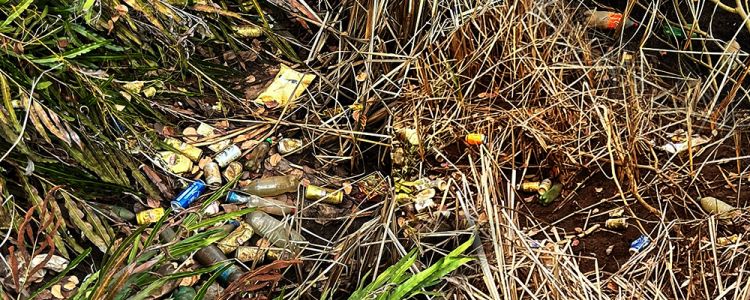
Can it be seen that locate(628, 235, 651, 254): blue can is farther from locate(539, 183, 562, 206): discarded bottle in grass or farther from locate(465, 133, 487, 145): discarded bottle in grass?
locate(465, 133, 487, 145): discarded bottle in grass

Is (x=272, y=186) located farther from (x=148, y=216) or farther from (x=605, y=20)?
(x=605, y=20)

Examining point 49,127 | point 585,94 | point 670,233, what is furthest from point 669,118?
point 49,127

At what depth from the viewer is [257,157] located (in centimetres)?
242

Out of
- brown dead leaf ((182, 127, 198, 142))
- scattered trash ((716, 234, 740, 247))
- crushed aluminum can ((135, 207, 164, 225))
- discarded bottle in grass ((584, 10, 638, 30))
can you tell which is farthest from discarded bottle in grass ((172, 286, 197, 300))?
discarded bottle in grass ((584, 10, 638, 30))

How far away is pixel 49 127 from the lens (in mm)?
1899

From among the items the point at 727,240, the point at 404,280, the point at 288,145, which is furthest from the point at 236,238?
the point at 727,240

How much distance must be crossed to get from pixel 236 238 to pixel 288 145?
42 cm

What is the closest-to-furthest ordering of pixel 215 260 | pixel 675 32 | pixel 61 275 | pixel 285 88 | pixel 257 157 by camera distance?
pixel 61 275
pixel 215 260
pixel 257 157
pixel 285 88
pixel 675 32

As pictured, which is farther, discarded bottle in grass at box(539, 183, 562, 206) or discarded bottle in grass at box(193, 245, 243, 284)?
discarded bottle in grass at box(539, 183, 562, 206)

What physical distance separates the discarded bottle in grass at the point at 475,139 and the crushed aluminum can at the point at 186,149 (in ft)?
2.56

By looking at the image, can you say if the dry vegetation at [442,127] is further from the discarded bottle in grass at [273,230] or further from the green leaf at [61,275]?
the green leaf at [61,275]

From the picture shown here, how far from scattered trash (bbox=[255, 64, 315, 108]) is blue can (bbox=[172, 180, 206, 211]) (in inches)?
16.4

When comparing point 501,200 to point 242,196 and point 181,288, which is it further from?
point 181,288

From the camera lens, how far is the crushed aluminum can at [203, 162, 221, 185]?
2.32 meters
